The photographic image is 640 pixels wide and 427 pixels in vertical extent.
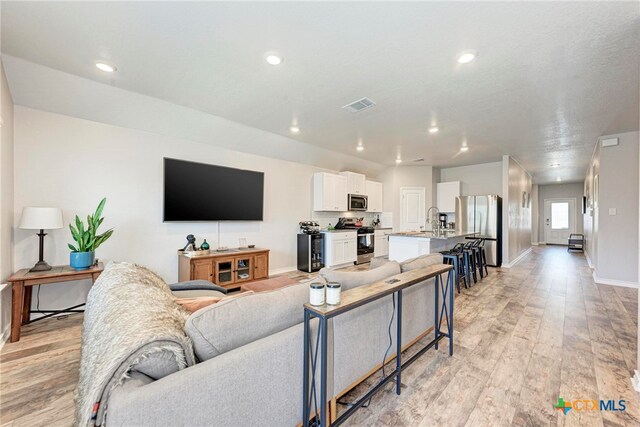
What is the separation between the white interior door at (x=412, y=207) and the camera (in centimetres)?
768

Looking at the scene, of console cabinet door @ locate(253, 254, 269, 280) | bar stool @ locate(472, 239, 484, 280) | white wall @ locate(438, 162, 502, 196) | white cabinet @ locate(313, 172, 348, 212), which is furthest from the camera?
white wall @ locate(438, 162, 502, 196)

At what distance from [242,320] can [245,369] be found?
21 centimetres

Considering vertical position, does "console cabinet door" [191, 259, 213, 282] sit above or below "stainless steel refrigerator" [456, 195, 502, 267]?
below

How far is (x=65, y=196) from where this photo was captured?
323cm

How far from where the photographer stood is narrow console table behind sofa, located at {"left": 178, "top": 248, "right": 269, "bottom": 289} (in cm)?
393

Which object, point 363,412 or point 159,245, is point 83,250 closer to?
point 159,245

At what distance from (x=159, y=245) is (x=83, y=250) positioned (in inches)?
41.4

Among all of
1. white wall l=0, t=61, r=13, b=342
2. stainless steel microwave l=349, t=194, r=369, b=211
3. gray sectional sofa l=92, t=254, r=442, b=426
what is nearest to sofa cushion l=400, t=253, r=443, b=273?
gray sectional sofa l=92, t=254, r=442, b=426

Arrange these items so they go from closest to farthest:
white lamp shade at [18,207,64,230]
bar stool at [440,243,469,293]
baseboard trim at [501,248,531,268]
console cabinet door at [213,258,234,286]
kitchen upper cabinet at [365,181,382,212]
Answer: white lamp shade at [18,207,64,230], console cabinet door at [213,258,234,286], bar stool at [440,243,469,293], baseboard trim at [501,248,531,268], kitchen upper cabinet at [365,181,382,212]

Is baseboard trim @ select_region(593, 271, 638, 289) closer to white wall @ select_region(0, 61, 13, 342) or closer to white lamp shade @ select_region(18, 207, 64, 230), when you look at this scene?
white lamp shade @ select_region(18, 207, 64, 230)

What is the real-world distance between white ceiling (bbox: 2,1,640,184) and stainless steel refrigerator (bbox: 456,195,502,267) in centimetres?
261

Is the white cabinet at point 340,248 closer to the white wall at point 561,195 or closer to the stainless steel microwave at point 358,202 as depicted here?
the stainless steel microwave at point 358,202

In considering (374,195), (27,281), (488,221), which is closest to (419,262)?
(27,281)

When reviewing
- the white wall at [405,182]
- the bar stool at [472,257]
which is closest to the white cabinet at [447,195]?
the white wall at [405,182]
